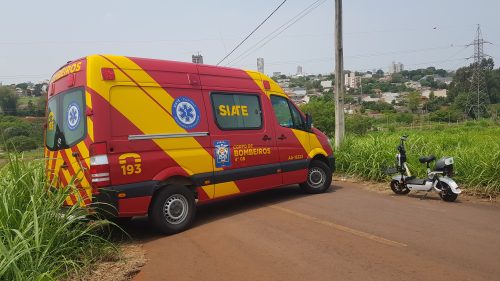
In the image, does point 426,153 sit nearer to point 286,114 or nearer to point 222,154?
point 286,114

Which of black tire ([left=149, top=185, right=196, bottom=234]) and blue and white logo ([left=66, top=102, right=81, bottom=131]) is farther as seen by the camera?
black tire ([left=149, top=185, right=196, bottom=234])

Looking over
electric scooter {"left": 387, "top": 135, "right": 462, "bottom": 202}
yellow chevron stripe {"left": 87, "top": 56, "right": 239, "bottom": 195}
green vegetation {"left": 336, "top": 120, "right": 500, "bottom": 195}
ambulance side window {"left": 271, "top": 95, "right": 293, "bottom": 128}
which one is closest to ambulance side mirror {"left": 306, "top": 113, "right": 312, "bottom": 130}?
ambulance side window {"left": 271, "top": 95, "right": 293, "bottom": 128}

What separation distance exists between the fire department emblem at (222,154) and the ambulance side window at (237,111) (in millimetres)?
286

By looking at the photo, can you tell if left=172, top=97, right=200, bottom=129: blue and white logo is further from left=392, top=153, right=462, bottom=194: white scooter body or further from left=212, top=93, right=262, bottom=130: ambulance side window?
left=392, top=153, right=462, bottom=194: white scooter body

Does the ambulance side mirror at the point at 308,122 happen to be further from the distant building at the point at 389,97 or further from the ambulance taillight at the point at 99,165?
the distant building at the point at 389,97

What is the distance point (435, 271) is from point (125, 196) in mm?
3853

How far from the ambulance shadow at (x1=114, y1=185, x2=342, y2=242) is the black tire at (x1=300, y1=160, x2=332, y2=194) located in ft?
0.61

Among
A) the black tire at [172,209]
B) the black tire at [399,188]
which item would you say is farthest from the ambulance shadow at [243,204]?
the black tire at [399,188]

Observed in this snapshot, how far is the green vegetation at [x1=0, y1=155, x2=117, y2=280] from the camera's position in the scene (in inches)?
160

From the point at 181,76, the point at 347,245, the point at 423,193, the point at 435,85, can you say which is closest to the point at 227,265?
the point at 347,245

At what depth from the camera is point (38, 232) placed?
439 centimetres

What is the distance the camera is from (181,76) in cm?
675

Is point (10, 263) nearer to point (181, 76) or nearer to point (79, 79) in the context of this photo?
point (79, 79)

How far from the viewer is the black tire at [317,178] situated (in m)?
8.97
